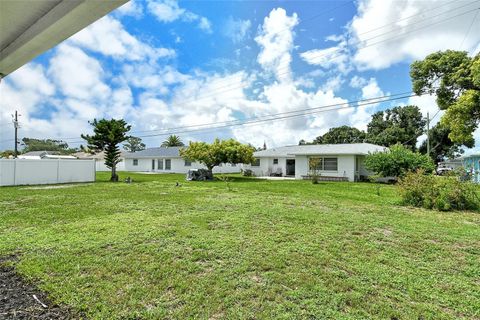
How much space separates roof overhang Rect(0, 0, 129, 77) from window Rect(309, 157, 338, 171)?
2007 centimetres

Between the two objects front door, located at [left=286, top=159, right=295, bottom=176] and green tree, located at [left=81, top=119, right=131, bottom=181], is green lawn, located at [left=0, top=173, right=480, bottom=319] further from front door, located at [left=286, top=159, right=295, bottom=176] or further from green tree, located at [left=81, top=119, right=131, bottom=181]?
front door, located at [left=286, top=159, right=295, bottom=176]

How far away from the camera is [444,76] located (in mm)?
17031

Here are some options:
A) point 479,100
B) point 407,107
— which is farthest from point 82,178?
point 407,107

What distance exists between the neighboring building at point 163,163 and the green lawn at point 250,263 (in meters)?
23.6

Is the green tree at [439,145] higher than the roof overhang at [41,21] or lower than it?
higher

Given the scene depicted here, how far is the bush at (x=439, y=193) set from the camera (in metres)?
8.64

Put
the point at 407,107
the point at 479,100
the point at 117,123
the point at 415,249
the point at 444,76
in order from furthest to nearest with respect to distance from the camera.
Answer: the point at 407,107
the point at 117,123
the point at 444,76
the point at 479,100
the point at 415,249

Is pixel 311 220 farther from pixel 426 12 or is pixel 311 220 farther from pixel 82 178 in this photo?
pixel 82 178

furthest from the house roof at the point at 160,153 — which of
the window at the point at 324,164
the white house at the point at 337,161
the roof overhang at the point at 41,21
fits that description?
the roof overhang at the point at 41,21

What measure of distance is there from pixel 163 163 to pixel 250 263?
30.5m

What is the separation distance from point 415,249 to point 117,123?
20153mm

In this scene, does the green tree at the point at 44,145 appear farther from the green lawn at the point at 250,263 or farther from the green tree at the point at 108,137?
the green lawn at the point at 250,263

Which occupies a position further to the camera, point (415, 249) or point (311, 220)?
point (311, 220)

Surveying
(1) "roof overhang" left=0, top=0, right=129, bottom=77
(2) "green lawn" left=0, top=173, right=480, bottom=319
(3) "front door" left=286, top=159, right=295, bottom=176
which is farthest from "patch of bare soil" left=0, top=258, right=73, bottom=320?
(3) "front door" left=286, top=159, right=295, bottom=176
